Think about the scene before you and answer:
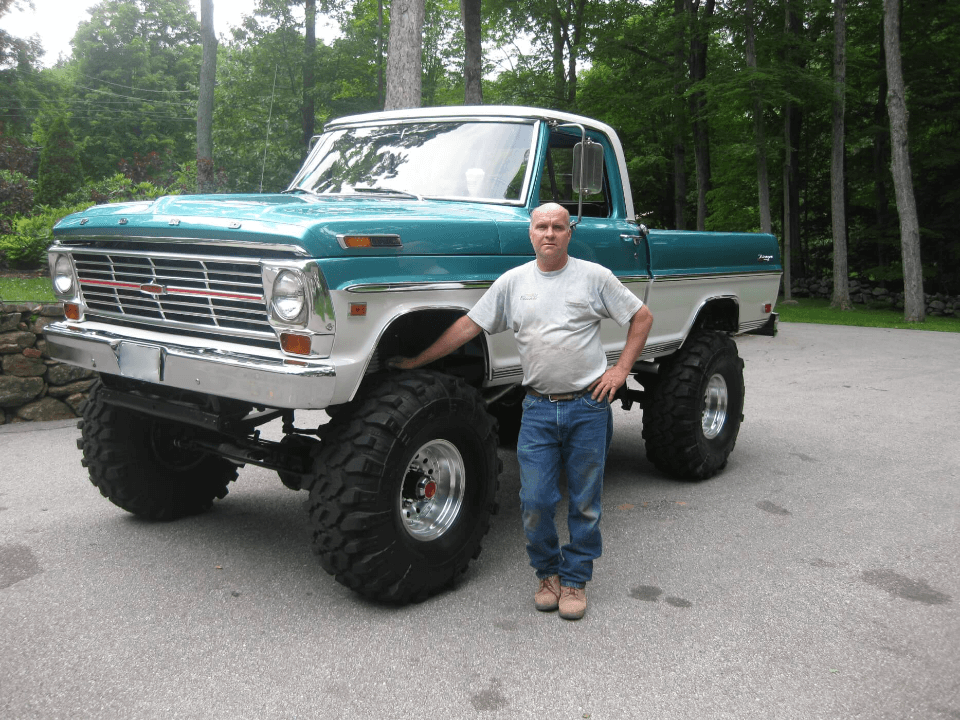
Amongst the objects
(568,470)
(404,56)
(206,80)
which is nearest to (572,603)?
(568,470)

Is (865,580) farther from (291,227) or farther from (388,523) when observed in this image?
(291,227)

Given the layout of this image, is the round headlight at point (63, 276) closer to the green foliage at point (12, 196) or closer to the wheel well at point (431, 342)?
the wheel well at point (431, 342)

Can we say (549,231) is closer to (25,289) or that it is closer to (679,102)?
(25,289)

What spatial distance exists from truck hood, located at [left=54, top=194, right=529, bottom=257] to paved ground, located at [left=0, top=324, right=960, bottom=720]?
5.33 feet

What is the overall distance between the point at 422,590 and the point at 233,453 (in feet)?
3.76

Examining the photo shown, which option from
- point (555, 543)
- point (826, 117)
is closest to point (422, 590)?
point (555, 543)

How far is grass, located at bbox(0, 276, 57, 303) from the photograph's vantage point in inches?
362

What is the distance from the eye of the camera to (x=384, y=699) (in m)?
3.08

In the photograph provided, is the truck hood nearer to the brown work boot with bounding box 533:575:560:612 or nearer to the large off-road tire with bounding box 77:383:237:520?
the large off-road tire with bounding box 77:383:237:520

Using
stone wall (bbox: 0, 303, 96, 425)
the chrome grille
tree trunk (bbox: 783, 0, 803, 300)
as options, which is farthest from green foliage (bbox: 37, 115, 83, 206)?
the chrome grille

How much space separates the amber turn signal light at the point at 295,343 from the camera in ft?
11.6

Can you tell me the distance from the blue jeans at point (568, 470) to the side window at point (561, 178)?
1.51 meters

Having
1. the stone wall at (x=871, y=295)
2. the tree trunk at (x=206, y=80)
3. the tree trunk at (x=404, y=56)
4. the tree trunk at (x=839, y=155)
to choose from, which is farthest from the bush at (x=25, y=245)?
the stone wall at (x=871, y=295)

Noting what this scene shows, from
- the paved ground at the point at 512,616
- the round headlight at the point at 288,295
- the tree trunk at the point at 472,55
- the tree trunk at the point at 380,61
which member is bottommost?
the paved ground at the point at 512,616
